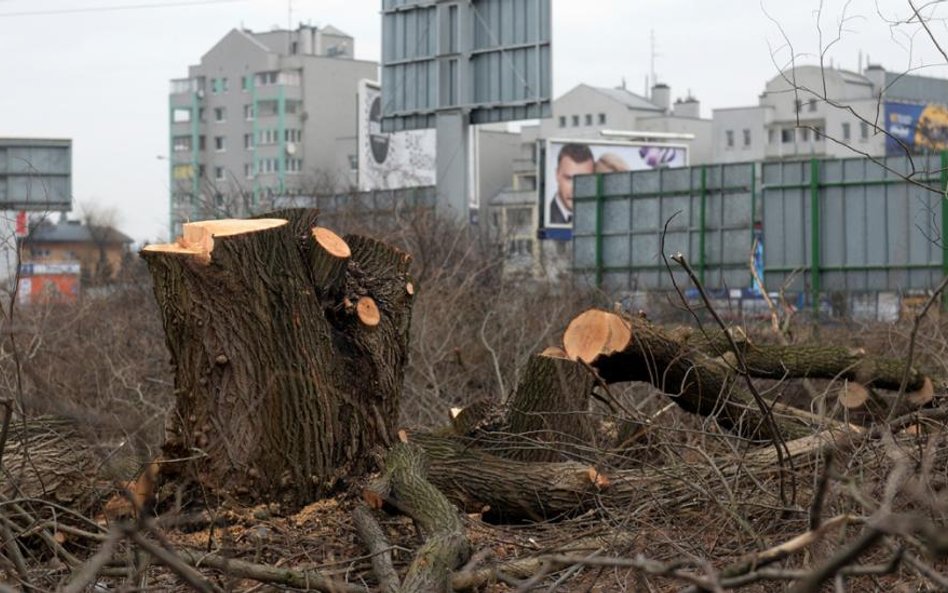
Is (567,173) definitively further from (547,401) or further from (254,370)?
(254,370)

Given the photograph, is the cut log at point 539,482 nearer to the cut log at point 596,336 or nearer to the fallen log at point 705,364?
the fallen log at point 705,364

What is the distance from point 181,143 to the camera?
100438mm

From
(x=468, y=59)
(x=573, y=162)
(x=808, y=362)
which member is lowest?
(x=808, y=362)

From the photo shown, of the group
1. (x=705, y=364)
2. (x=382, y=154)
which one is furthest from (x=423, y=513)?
Result: (x=382, y=154)

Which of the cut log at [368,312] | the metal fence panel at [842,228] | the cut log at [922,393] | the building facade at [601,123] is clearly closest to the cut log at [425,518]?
the cut log at [368,312]

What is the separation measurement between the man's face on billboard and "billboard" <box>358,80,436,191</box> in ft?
16.4

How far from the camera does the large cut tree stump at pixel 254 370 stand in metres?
6.55

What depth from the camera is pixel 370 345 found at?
273 inches

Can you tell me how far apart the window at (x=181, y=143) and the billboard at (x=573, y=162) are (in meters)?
47.3

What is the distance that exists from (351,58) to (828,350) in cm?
8927

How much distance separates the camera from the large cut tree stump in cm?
655

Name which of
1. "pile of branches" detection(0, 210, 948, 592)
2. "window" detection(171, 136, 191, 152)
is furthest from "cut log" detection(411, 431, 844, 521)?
"window" detection(171, 136, 191, 152)

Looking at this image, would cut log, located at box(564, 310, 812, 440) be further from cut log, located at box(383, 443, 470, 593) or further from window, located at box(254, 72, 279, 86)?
window, located at box(254, 72, 279, 86)

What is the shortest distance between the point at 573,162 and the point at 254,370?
4626 centimetres
